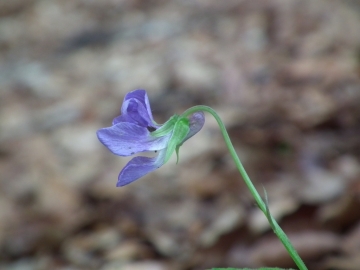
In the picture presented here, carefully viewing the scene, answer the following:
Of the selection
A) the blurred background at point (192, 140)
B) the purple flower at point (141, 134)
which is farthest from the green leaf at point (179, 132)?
the blurred background at point (192, 140)

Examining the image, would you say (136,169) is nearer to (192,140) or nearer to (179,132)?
(179,132)

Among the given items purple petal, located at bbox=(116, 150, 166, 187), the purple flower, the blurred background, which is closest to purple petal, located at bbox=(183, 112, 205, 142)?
the purple flower

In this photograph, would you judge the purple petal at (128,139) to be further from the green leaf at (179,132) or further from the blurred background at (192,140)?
the blurred background at (192,140)

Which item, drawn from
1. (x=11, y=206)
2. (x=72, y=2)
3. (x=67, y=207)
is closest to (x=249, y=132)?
(x=67, y=207)

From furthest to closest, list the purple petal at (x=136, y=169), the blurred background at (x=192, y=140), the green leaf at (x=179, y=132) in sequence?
the blurred background at (x=192, y=140)
the green leaf at (x=179, y=132)
the purple petal at (x=136, y=169)

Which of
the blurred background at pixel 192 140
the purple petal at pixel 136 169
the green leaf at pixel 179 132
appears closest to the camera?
the purple petal at pixel 136 169

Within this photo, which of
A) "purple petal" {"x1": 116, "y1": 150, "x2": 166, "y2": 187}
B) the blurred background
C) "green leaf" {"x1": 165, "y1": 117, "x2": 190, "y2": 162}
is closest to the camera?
"purple petal" {"x1": 116, "y1": 150, "x2": 166, "y2": 187}

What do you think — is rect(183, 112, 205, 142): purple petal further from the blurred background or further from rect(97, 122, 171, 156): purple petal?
the blurred background
